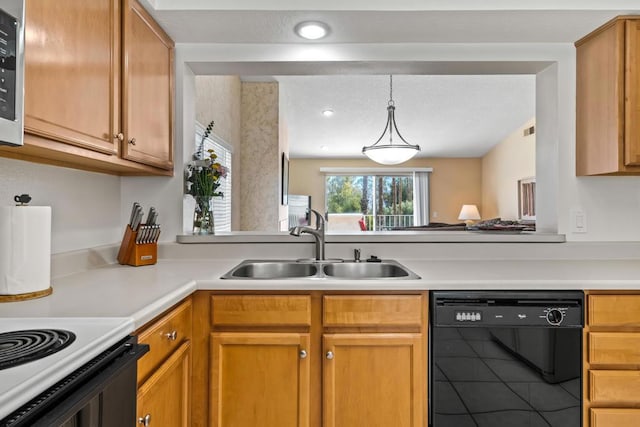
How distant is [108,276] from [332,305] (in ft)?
3.02

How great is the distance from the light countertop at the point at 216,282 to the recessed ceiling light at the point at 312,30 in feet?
3.99

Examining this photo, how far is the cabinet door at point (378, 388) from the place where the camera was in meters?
1.46

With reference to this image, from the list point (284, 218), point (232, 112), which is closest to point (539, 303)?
point (232, 112)

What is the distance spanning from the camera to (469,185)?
924 cm

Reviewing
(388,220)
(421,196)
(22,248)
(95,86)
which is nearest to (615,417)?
(22,248)

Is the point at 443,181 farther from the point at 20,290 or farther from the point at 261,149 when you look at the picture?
the point at 20,290

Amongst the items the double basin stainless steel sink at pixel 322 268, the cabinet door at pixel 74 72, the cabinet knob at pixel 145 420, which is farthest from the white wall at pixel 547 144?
the cabinet knob at pixel 145 420

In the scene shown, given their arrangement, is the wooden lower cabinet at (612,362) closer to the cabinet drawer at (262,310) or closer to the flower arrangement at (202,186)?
the cabinet drawer at (262,310)

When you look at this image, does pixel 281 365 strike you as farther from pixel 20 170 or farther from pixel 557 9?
pixel 557 9

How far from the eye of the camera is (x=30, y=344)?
0.80 m

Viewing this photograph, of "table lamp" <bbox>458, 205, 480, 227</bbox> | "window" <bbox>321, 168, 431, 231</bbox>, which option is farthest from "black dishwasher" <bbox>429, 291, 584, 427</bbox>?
"window" <bbox>321, 168, 431, 231</bbox>

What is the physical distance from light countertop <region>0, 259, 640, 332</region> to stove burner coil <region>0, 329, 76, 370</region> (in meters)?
0.15

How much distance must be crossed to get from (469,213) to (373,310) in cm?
772

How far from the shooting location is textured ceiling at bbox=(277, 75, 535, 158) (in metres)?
5.06
